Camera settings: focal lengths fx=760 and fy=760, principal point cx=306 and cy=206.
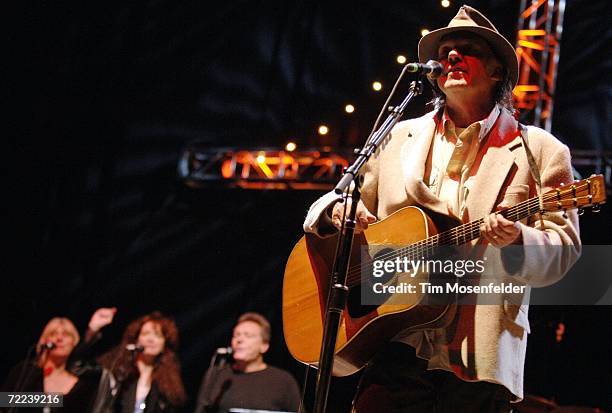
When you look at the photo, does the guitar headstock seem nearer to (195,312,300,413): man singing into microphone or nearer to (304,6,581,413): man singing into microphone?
(304,6,581,413): man singing into microphone

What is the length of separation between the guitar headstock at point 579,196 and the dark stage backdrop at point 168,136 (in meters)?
4.80

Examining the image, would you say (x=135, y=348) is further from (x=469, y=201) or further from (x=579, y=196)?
(x=579, y=196)

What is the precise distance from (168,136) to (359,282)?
558 centimetres

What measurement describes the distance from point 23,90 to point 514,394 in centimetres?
650

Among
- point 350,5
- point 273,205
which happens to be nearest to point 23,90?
point 273,205

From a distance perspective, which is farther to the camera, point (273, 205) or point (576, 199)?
point (273, 205)

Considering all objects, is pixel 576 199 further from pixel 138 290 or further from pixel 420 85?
pixel 138 290

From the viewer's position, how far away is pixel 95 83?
797cm

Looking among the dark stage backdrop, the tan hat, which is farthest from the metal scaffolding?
the tan hat

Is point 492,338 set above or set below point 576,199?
below

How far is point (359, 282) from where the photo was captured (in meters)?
2.89

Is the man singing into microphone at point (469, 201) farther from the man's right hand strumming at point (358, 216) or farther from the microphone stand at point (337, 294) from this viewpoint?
the microphone stand at point (337, 294)

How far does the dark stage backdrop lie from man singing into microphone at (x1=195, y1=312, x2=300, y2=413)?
1.21 metres

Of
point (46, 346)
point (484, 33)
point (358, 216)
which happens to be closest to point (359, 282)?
point (358, 216)
